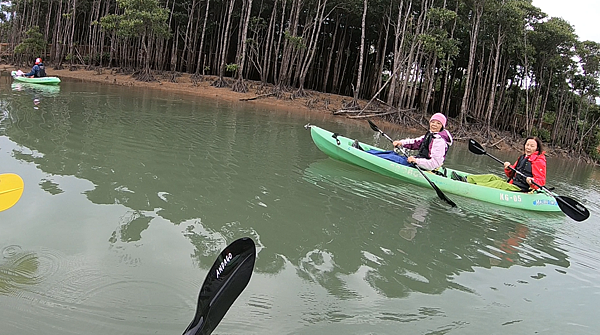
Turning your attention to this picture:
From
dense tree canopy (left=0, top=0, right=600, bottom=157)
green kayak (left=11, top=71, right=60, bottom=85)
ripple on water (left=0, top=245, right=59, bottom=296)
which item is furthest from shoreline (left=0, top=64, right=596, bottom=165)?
ripple on water (left=0, top=245, right=59, bottom=296)

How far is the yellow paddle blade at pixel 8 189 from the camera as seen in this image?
3.36 m

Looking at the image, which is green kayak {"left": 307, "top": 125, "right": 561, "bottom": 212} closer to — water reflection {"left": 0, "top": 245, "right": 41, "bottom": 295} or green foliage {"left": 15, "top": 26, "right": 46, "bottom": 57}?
water reflection {"left": 0, "top": 245, "right": 41, "bottom": 295}

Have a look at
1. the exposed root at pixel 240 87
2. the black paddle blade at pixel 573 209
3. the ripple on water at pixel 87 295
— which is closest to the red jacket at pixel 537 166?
the black paddle blade at pixel 573 209

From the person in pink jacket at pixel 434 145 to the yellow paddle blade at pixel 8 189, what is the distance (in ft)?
17.2

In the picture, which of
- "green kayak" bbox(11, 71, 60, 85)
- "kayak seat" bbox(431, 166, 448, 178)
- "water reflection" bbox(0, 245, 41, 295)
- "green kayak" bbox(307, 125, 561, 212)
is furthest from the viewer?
"green kayak" bbox(11, 71, 60, 85)

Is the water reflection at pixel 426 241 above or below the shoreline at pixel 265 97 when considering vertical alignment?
below

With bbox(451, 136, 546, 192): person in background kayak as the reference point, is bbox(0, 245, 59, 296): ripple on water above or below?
below

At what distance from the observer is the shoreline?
57.8ft

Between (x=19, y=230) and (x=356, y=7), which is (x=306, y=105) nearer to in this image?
(x=356, y=7)

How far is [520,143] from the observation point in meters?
19.3

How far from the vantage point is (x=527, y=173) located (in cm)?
692

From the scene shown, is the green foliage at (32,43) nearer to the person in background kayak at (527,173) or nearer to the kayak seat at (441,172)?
the kayak seat at (441,172)

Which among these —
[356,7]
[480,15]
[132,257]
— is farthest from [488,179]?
[356,7]

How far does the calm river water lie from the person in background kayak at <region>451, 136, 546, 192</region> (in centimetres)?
56
